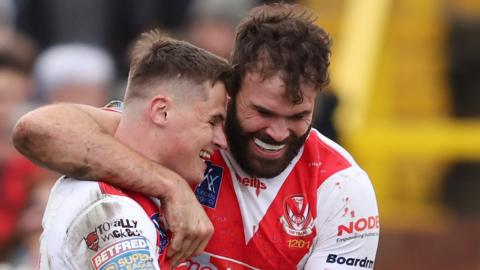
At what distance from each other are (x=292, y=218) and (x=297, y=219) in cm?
2

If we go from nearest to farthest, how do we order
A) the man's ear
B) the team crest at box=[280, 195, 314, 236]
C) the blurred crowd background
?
the man's ear < the team crest at box=[280, 195, 314, 236] < the blurred crowd background

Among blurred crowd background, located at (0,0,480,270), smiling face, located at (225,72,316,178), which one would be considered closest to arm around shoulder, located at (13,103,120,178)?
smiling face, located at (225,72,316,178)

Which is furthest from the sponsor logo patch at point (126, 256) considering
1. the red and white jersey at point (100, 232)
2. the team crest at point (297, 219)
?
the team crest at point (297, 219)

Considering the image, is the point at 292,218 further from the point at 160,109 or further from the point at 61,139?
the point at 61,139

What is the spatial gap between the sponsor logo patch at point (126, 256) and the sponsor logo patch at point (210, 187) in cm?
74

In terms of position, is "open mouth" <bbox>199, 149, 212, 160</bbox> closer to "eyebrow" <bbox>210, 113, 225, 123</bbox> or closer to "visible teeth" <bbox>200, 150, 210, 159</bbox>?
"visible teeth" <bbox>200, 150, 210, 159</bbox>

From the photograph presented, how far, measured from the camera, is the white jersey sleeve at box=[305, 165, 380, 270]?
5793 millimetres

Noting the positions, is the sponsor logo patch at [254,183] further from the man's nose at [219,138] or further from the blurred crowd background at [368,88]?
the blurred crowd background at [368,88]

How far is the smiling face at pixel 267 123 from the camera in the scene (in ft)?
18.4

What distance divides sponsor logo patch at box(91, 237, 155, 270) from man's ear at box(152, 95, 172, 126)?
50cm

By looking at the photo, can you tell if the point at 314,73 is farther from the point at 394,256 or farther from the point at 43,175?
the point at 394,256

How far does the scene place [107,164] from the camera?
17.9 ft

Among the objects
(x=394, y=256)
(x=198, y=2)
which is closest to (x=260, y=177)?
(x=394, y=256)

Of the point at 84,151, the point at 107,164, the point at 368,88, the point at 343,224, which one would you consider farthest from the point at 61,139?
the point at 368,88
